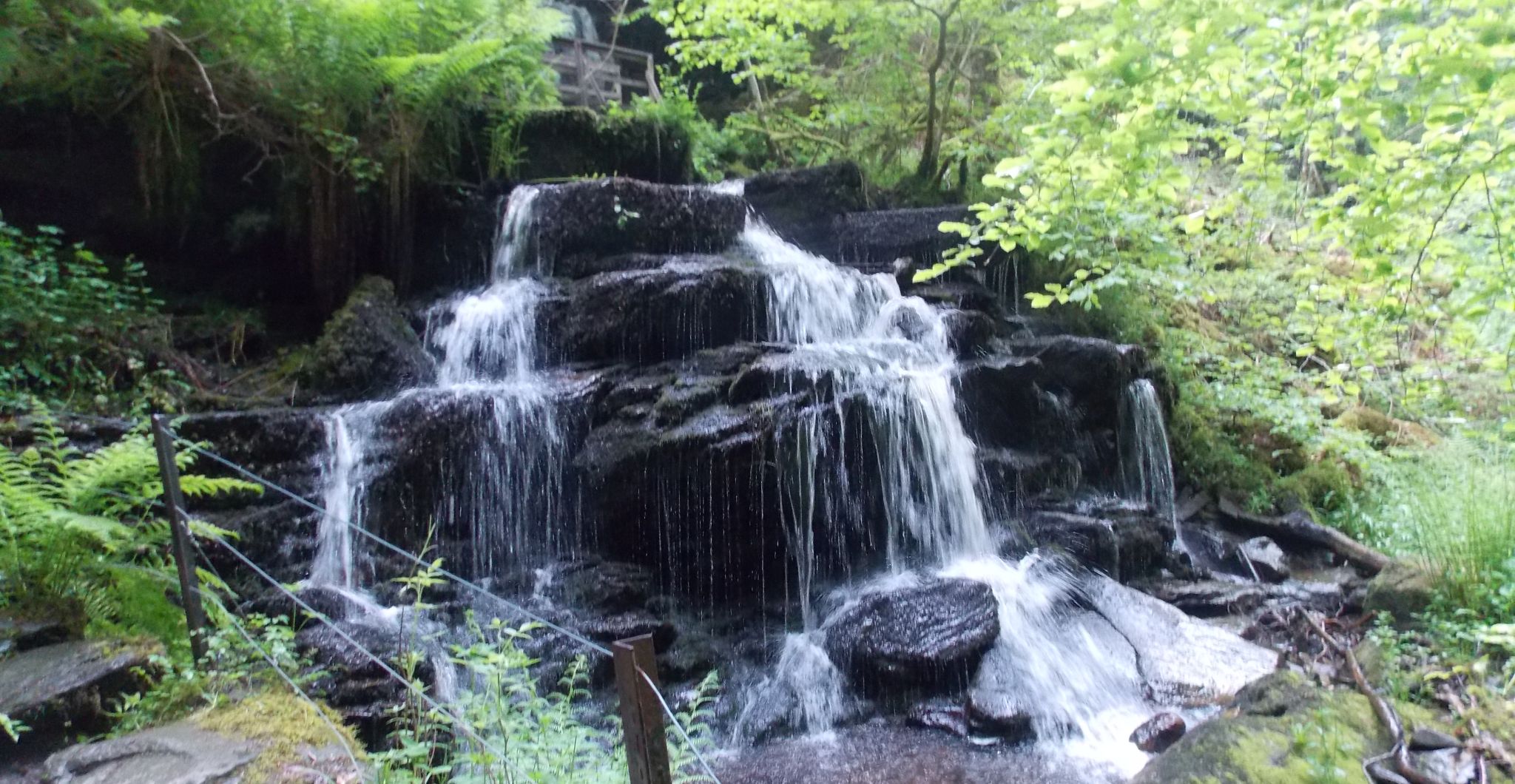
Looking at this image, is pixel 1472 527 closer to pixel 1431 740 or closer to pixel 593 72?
pixel 1431 740

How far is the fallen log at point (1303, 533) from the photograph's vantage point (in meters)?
7.49

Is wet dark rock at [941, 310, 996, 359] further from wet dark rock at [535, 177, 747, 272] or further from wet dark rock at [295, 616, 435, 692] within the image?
wet dark rock at [295, 616, 435, 692]

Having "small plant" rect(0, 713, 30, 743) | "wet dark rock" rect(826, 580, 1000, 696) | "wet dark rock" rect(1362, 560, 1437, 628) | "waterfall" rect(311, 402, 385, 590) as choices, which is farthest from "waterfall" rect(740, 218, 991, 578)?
"small plant" rect(0, 713, 30, 743)

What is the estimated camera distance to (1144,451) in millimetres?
8625

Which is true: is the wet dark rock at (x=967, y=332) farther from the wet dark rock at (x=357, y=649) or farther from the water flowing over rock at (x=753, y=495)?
the wet dark rock at (x=357, y=649)

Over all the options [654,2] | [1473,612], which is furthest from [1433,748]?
[654,2]

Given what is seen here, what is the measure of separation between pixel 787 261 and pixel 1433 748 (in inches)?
278

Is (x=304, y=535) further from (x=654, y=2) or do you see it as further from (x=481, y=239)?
(x=654, y=2)

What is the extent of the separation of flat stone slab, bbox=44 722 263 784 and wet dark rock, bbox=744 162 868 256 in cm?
906

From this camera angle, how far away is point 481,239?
855 cm

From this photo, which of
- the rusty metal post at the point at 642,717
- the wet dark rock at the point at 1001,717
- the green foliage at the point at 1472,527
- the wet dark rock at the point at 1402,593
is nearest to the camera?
the rusty metal post at the point at 642,717

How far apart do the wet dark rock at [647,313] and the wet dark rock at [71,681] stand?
178 inches

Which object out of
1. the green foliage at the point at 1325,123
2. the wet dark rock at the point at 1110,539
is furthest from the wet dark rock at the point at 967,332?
the green foliage at the point at 1325,123

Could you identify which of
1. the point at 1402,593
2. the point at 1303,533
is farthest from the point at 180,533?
the point at 1303,533
